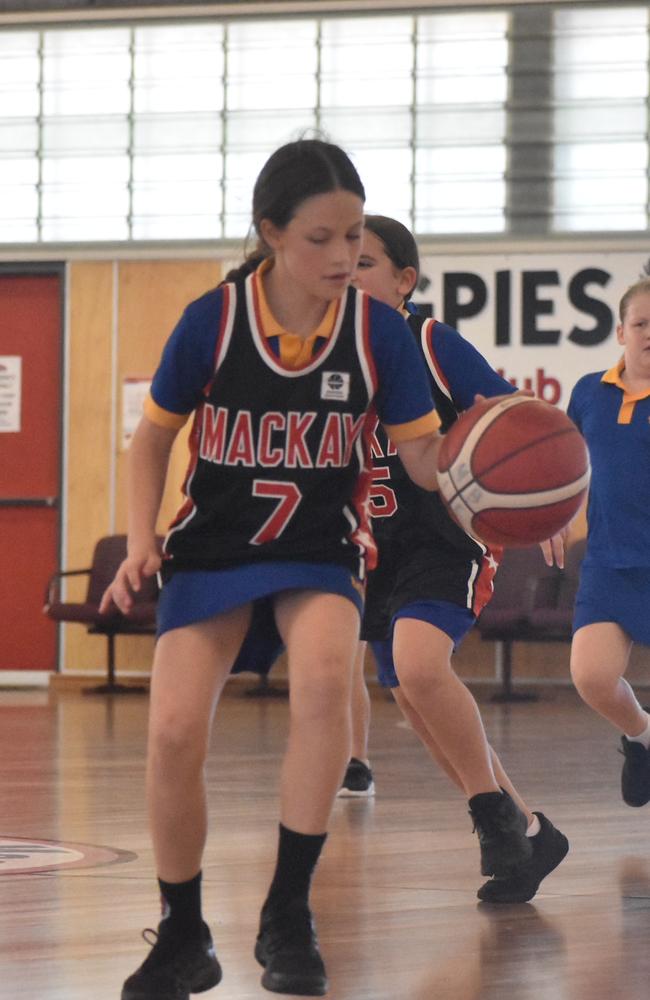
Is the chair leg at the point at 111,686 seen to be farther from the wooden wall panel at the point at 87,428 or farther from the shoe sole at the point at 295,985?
the shoe sole at the point at 295,985

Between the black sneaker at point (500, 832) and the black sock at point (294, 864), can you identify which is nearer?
the black sock at point (294, 864)

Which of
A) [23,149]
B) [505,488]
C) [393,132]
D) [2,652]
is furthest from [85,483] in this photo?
[505,488]

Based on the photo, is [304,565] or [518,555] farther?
[518,555]

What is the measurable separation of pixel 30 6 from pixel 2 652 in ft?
13.6

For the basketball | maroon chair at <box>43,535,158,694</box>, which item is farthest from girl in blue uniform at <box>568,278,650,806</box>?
maroon chair at <box>43,535,158,694</box>

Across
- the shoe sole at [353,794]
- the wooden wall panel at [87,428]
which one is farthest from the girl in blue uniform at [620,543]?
the wooden wall panel at [87,428]

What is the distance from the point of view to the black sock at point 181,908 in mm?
2533

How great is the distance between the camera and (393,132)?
10.4 metres

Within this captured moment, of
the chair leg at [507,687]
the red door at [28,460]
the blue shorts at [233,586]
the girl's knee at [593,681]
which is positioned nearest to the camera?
the blue shorts at [233,586]

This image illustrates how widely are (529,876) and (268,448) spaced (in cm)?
136

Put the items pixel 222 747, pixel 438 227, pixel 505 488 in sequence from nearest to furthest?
1. pixel 505 488
2. pixel 222 747
3. pixel 438 227

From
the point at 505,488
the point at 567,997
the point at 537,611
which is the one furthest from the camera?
the point at 537,611

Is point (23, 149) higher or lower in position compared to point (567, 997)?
higher

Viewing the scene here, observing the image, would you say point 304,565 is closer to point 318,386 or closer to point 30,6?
point 318,386
